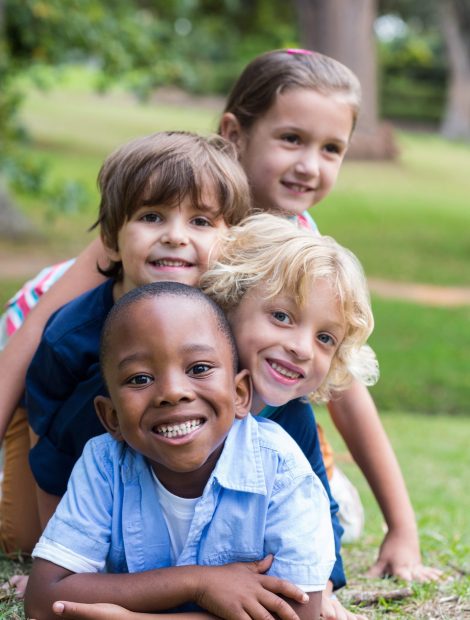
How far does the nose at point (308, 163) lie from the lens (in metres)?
3.27

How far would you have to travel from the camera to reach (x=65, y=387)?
282 centimetres

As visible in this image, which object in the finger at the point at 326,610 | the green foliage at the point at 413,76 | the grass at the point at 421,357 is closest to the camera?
the finger at the point at 326,610

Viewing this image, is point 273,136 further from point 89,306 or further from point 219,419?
point 219,419

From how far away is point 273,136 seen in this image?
331 centimetres

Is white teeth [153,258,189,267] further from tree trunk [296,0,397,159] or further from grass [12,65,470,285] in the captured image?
tree trunk [296,0,397,159]

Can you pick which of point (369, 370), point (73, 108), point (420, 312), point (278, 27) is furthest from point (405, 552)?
point (73, 108)

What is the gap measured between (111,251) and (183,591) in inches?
→ 43.0

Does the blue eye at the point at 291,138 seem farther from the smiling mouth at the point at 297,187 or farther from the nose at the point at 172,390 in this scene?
the nose at the point at 172,390

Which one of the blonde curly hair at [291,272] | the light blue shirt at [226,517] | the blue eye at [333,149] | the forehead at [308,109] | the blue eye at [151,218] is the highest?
the forehead at [308,109]

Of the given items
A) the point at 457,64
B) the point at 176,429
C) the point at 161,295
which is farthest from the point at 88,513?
the point at 457,64

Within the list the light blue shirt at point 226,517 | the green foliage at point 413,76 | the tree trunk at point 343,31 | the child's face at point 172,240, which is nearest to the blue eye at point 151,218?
the child's face at point 172,240

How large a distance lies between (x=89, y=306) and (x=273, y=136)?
35.8 inches

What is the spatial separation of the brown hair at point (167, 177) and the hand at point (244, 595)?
1.02 m

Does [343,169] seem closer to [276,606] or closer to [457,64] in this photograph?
[457,64]
